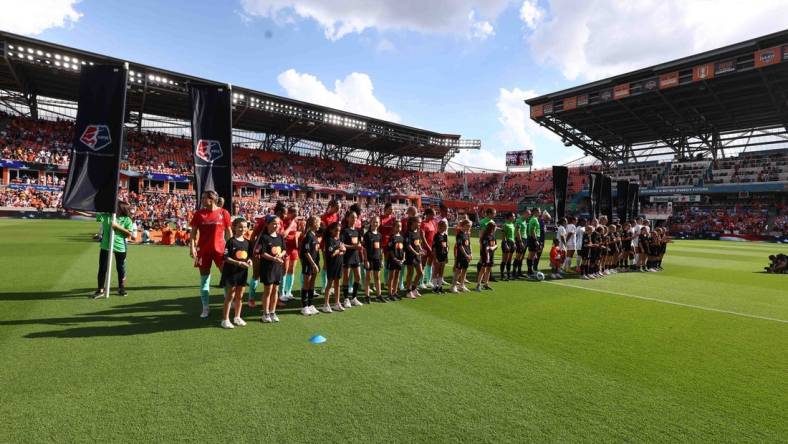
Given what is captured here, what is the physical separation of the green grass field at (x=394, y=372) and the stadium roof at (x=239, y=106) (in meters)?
19.9

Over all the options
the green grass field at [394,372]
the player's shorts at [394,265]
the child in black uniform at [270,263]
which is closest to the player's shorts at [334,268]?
the green grass field at [394,372]

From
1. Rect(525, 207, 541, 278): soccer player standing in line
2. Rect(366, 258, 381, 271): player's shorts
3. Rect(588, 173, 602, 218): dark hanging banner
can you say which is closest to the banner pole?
Rect(366, 258, 381, 271): player's shorts

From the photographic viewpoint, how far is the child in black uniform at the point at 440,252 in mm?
8719

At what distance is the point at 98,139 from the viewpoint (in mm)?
7445

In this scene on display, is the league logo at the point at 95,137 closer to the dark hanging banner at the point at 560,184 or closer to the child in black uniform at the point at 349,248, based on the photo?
the child in black uniform at the point at 349,248

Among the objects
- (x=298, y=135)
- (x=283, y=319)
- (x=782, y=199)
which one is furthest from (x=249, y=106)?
(x=782, y=199)

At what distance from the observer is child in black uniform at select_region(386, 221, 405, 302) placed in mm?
7898

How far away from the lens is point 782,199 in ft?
126

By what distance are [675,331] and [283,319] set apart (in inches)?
253

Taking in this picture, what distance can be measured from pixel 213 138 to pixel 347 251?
4087 millimetres

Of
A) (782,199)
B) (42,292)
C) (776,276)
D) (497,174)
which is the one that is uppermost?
(497,174)

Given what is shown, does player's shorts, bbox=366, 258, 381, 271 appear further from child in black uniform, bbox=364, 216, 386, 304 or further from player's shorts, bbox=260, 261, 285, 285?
player's shorts, bbox=260, 261, 285, 285

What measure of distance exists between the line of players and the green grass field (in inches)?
24.6

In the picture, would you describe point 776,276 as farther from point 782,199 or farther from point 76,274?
point 782,199
